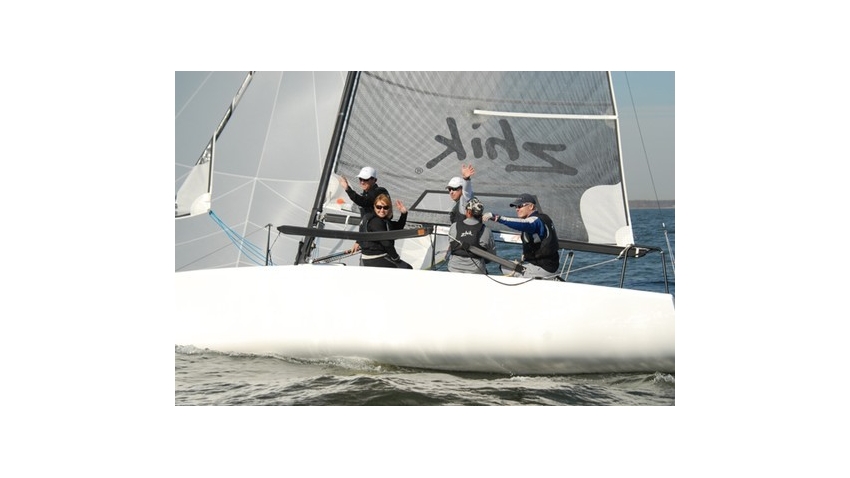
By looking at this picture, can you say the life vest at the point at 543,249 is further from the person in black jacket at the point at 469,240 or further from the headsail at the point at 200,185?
the headsail at the point at 200,185

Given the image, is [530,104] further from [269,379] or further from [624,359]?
[269,379]

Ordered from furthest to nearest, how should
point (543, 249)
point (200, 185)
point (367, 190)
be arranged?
point (200, 185) → point (367, 190) → point (543, 249)

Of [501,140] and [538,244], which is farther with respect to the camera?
[501,140]

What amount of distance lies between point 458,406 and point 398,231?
1.35 meters

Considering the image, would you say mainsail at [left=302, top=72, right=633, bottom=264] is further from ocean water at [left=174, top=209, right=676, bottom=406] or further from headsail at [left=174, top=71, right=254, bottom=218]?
ocean water at [left=174, top=209, right=676, bottom=406]

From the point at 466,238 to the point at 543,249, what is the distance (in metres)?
0.52

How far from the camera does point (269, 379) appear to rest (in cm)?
586

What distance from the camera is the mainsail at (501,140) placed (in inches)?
283

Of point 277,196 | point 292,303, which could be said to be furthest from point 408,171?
point 292,303

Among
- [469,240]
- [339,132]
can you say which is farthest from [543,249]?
[339,132]

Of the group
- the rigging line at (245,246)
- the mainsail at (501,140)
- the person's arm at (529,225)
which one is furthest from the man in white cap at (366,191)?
the rigging line at (245,246)

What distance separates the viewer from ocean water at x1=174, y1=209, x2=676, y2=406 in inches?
219

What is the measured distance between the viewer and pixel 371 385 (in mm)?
5707

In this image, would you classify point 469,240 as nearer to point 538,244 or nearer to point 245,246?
point 538,244
